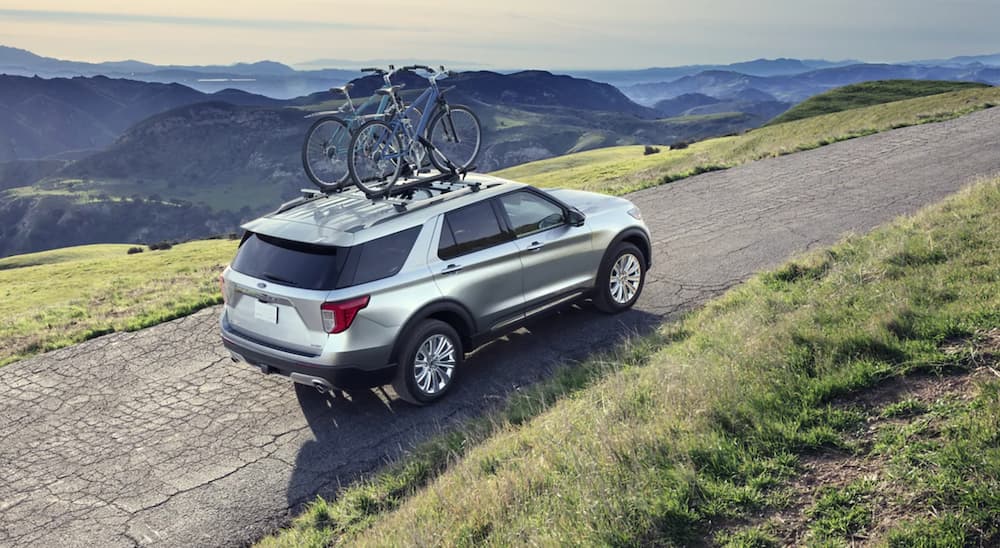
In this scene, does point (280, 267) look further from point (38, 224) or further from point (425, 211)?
point (38, 224)

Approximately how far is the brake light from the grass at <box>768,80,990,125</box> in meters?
59.5

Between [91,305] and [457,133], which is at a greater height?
[457,133]

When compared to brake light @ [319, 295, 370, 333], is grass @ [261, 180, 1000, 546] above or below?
below

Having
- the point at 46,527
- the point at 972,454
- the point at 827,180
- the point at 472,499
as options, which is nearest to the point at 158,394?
the point at 46,527

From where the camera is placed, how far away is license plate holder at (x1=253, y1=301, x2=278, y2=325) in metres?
6.36

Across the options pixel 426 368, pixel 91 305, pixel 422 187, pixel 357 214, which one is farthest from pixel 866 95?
pixel 426 368

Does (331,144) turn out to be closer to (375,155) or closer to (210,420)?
(375,155)

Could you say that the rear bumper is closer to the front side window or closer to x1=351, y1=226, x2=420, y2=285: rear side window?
x1=351, y1=226, x2=420, y2=285: rear side window

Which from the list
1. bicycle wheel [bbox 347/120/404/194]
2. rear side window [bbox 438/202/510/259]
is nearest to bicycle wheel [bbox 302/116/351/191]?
bicycle wheel [bbox 347/120/404/194]

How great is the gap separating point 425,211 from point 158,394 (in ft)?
11.7

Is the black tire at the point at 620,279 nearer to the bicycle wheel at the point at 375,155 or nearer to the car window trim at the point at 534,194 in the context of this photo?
the car window trim at the point at 534,194

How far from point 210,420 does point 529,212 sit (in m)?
3.94

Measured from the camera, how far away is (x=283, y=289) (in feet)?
20.5

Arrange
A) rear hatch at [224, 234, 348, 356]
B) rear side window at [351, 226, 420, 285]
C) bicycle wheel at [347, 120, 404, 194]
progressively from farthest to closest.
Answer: bicycle wheel at [347, 120, 404, 194] → rear side window at [351, 226, 420, 285] → rear hatch at [224, 234, 348, 356]
